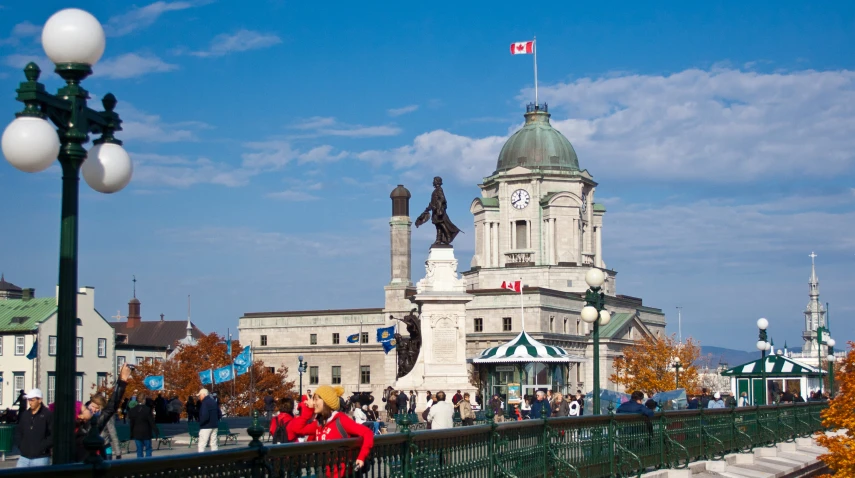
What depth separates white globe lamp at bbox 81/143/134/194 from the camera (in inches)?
395

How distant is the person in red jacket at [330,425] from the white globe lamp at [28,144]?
322 cm

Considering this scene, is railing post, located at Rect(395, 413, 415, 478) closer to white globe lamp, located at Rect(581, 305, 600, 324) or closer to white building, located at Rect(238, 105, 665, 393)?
white globe lamp, located at Rect(581, 305, 600, 324)

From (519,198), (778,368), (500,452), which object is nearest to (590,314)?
(500,452)

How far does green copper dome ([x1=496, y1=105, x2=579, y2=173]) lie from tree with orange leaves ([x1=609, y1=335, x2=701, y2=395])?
80.8 feet

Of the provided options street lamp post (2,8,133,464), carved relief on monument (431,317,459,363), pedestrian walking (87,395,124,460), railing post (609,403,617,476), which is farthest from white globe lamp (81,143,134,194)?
carved relief on monument (431,317,459,363)

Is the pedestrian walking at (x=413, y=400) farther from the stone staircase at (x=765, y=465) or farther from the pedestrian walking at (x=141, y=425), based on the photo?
the pedestrian walking at (x=141, y=425)

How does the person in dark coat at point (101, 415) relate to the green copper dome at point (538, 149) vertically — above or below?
below

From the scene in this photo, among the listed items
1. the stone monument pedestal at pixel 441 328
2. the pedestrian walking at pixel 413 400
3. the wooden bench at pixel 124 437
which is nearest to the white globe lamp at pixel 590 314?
the wooden bench at pixel 124 437

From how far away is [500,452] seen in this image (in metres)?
14.2

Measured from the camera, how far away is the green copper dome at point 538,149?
4879 inches

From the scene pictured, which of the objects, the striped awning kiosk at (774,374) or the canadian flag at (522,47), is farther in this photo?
the canadian flag at (522,47)

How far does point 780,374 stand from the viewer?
5922 cm

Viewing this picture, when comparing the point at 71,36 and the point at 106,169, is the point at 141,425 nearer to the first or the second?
the point at 106,169

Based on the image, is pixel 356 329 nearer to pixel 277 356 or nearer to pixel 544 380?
pixel 277 356
